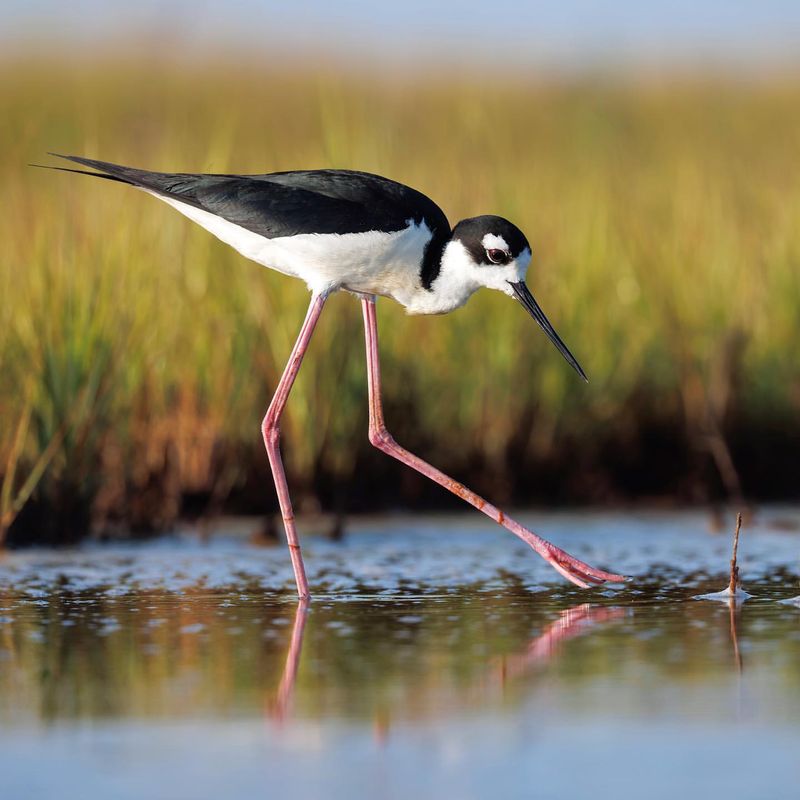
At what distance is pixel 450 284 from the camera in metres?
6.17

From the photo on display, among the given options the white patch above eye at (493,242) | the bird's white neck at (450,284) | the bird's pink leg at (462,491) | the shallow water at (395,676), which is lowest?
the shallow water at (395,676)

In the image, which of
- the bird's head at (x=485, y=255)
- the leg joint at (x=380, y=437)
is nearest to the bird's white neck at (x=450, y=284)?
the bird's head at (x=485, y=255)

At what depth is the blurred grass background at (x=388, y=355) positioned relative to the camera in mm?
6797

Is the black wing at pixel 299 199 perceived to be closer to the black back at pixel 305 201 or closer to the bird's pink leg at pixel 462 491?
the black back at pixel 305 201

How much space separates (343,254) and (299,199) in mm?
255

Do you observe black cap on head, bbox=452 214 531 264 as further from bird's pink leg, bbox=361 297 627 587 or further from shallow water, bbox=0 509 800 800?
shallow water, bbox=0 509 800 800

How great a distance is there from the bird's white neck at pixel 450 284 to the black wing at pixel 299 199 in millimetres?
114

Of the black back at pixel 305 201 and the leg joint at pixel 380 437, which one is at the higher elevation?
the black back at pixel 305 201

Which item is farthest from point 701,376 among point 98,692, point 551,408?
point 98,692

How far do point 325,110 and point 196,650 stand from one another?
3510 mm

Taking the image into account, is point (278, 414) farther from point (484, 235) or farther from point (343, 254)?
point (484, 235)

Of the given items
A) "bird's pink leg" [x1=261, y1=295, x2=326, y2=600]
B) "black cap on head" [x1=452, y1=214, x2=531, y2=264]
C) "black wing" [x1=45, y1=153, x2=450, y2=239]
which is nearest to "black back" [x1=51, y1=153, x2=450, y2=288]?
"black wing" [x1=45, y1=153, x2=450, y2=239]

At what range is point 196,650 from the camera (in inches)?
183

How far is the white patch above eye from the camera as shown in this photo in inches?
238
